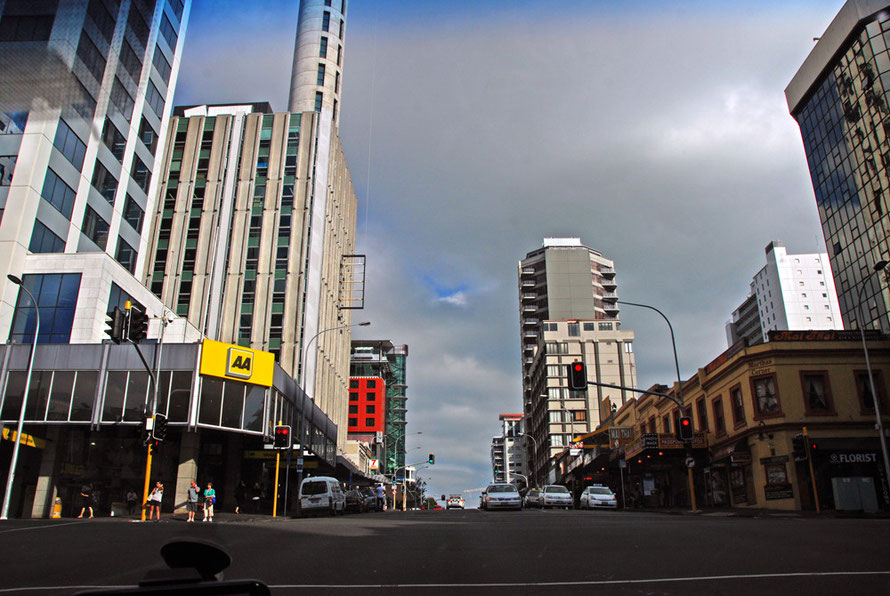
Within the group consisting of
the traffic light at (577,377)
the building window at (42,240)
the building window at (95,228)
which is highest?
the building window at (95,228)

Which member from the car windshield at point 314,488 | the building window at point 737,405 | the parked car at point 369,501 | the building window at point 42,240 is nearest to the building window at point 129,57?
the car windshield at point 314,488

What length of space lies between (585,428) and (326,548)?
92.3m

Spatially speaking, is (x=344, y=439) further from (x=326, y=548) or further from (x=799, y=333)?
(x=326, y=548)

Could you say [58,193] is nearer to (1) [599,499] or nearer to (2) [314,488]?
(2) [314,488]

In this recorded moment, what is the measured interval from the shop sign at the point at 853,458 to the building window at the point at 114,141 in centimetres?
4513

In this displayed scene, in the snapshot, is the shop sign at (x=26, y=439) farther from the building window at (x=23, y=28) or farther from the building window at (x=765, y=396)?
the building window at (x=765, y=396)

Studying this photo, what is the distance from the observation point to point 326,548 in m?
11.7

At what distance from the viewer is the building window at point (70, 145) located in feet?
123

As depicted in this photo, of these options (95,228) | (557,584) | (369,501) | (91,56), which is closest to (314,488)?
(369,501)

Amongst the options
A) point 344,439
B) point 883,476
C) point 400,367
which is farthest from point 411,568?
point 400,367

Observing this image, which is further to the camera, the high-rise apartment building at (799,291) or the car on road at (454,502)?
the high-rise apartment building at (799,291)

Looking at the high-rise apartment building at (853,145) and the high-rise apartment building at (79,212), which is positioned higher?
the high-rise apartment building at (853,145)

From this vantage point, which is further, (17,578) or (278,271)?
(278,271)

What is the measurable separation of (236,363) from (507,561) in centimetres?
2837
